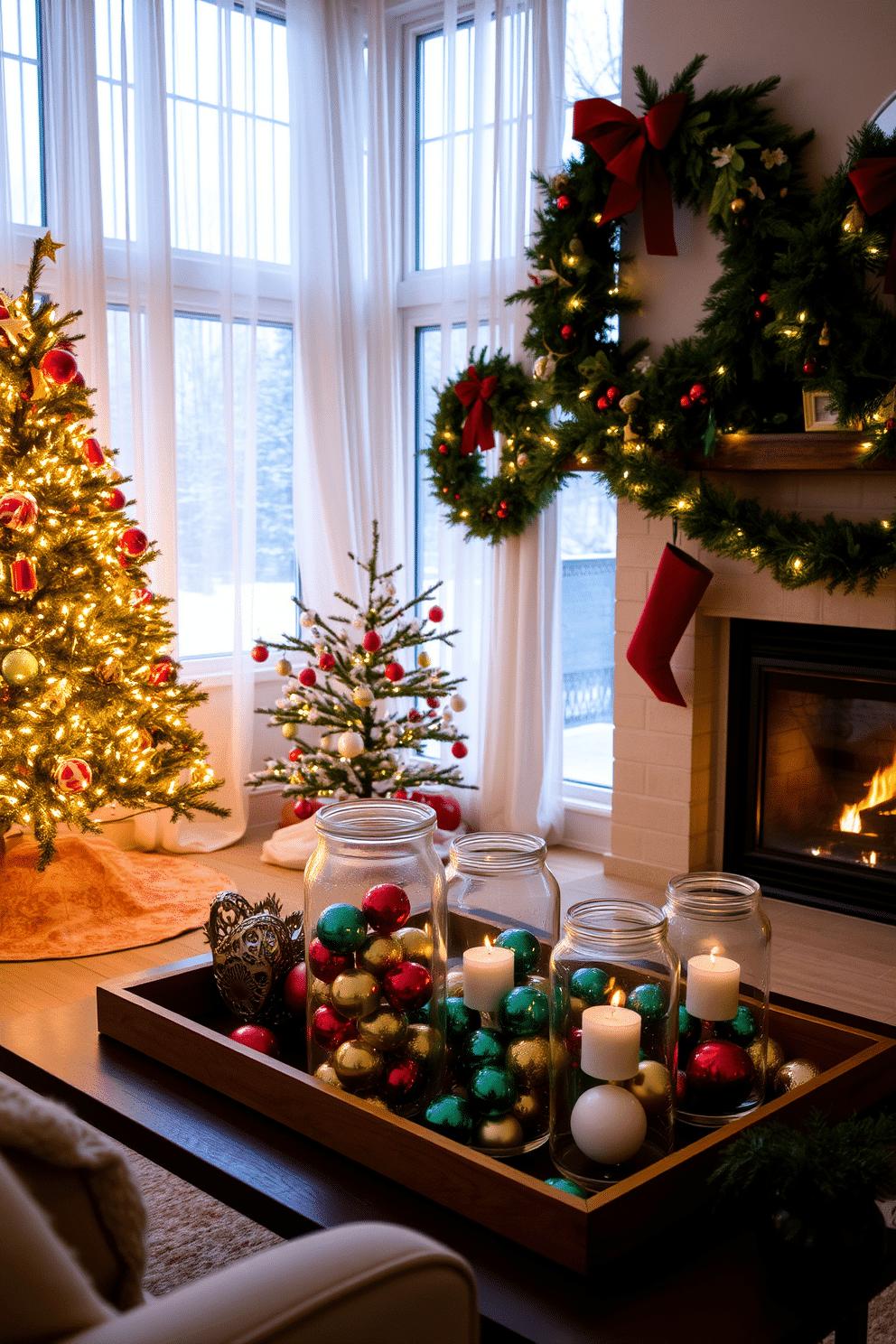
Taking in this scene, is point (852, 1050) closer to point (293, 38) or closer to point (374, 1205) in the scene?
point (374, 1205)

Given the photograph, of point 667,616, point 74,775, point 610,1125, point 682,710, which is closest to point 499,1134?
point 610,1125

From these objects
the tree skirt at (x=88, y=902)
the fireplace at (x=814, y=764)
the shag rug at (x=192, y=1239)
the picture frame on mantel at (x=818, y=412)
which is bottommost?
the shag rug at (x=192, y=1239)

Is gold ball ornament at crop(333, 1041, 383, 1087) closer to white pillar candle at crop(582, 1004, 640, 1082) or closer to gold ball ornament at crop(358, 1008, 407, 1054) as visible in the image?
gold ball ornament at crop(358, 1008, 407, 1054)

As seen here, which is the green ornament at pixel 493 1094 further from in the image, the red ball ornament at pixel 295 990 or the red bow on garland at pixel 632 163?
the red bow on garland at pixel 632 163

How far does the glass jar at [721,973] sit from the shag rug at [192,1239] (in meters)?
0.67

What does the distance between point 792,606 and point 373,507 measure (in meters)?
1.86

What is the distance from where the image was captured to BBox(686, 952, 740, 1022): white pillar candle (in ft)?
4.42

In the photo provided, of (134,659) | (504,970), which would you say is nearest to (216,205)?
(134,659)

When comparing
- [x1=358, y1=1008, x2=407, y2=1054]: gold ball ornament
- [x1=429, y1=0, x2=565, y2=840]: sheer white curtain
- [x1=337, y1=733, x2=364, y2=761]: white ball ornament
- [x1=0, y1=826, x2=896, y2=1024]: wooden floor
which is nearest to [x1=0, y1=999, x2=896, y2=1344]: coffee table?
[x1=358, y1=1008, x2=407, y2=1054]: gold ball ornament

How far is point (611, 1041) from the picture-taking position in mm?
1161

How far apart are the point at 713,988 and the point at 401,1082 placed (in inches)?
14.3

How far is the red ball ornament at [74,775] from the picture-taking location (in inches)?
124

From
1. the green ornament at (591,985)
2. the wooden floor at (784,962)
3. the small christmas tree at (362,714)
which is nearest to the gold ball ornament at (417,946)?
the green ornament at (591,985)

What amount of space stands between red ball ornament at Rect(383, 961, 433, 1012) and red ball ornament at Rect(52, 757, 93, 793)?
206 cm
